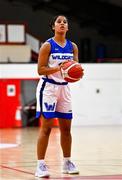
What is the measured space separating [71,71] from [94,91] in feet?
55.3

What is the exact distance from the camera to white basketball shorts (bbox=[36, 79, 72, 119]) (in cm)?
819

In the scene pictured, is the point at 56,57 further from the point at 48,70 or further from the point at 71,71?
the point at 71,71

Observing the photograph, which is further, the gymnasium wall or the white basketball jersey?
the gymnasium wall

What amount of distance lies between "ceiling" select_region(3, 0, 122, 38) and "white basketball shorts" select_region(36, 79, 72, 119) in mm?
22174

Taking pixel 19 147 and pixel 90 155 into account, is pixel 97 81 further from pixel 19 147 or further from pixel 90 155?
pixel 90 155

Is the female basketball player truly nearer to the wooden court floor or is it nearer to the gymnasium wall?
the wooden court floor

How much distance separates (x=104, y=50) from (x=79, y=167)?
75.8 feet

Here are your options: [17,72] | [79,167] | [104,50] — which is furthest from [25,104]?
[79,167]

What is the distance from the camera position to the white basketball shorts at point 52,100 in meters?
8.19

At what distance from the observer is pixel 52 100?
323 inches

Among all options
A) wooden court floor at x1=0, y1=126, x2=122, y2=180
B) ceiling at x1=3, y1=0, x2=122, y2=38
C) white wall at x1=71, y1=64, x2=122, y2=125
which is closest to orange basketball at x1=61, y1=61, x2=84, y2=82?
wooden court floor at x1=0, y1=126, x2=122, y2=180

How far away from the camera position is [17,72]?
2438 cm

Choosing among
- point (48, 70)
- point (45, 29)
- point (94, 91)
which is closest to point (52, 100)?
point (48, 70)

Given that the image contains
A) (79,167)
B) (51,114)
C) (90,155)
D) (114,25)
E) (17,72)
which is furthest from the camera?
(114,25)
